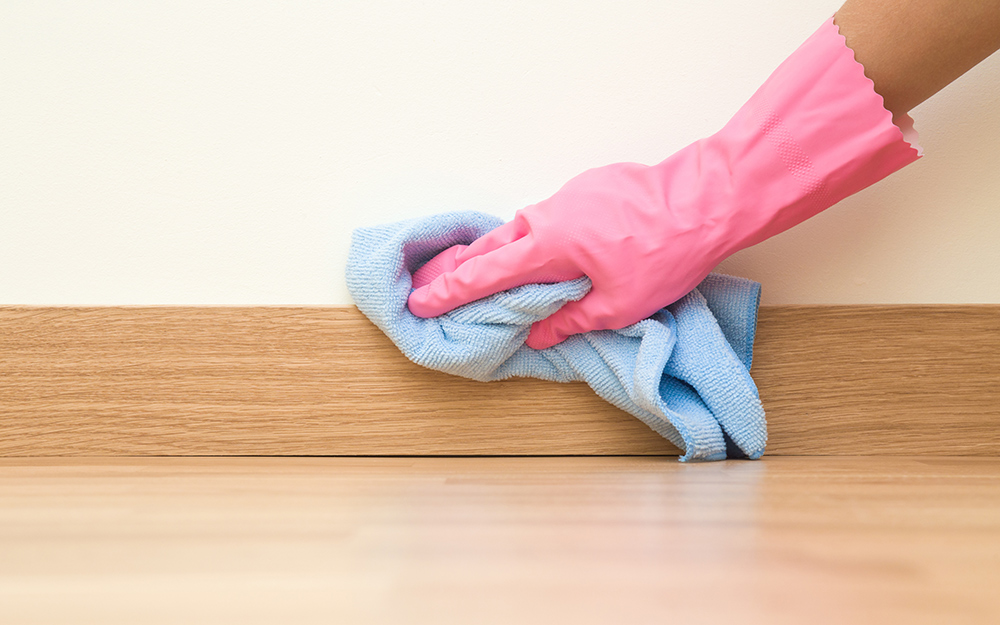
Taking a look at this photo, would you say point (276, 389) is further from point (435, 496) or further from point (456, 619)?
point (456, 619)

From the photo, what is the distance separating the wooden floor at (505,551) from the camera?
0.71ft

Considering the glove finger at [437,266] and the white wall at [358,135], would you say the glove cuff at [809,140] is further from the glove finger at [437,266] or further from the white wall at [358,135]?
the glove finger at [437,266]

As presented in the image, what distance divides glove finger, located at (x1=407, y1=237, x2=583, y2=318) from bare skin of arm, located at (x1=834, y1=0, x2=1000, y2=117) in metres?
0.32

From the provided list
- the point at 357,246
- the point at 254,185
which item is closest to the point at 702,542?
the point at 357,246

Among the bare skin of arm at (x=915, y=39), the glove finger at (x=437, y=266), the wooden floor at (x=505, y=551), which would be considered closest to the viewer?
the wooden floor at (x=505, y=551)

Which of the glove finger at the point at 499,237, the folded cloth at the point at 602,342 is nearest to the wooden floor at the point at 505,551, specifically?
the folded cloth at the point at 602,342

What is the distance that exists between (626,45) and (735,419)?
419mm

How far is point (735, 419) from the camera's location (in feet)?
2.01

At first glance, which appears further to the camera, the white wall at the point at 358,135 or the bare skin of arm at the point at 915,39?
the white wall at the point at 358,135

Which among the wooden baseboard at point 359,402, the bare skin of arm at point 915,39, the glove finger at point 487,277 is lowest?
the wooden baseboard at point 359,402

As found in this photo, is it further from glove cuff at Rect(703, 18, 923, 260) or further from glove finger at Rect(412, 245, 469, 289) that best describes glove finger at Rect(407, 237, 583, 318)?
glove cuff at Rect(703, 18, 923, 260)

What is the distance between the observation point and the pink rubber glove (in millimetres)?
577

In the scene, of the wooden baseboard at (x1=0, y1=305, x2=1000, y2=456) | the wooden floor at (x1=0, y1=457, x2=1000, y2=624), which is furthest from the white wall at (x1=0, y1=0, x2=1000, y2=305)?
the wooden floor at (x1=0, y1=457, x2=1000, y2=624)

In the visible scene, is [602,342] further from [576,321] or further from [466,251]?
[466,251]
